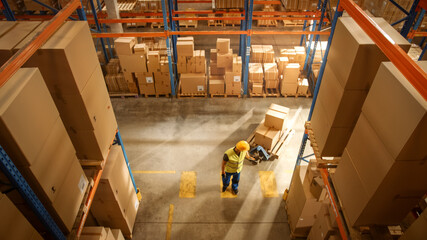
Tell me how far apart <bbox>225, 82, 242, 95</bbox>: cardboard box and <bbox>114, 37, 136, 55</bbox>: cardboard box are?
11.8 ft

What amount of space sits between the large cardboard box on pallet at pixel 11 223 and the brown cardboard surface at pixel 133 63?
24.4 ft

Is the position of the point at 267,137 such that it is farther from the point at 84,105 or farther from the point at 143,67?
the point at 84,105

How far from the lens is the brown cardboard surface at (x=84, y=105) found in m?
3.98

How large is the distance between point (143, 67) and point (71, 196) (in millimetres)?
6651

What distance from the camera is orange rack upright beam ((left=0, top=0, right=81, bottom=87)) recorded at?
9.73ft

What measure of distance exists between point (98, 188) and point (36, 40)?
2759mm

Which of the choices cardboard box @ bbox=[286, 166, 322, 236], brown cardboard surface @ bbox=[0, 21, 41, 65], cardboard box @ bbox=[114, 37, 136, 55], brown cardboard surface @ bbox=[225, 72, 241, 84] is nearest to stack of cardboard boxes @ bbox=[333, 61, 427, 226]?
cardboard box @ bbox=[286, 166, 322, 236]

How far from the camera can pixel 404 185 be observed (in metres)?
3.04

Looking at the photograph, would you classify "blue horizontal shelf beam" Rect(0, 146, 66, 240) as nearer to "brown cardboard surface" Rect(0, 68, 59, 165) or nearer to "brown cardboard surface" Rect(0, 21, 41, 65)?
"brown cardboard surface" Rect(0, 68, 59, 165)

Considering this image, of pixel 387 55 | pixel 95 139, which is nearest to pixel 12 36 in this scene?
pixel 95 139

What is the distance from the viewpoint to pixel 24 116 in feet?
9.61

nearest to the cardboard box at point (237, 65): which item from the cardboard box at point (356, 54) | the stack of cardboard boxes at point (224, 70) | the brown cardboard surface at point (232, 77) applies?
the stack of cardboard boxes at point (224, 70)

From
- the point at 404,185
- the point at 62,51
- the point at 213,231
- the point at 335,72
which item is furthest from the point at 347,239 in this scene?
the point at 62,51

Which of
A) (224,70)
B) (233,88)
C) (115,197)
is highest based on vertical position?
(115,197)
